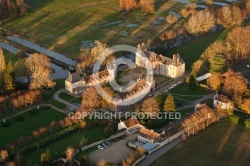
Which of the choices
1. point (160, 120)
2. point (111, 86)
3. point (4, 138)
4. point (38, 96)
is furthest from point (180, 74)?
point (4, 138)

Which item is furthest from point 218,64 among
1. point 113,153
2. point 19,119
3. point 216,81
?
point 19,119

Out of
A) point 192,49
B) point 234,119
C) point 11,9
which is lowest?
point 234,119

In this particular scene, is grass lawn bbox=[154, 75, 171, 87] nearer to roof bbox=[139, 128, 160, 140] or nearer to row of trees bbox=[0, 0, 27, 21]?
roof bbox=[139, 128, 160, 140]

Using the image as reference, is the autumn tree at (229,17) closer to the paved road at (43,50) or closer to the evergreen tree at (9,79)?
the paved road at (43,50)

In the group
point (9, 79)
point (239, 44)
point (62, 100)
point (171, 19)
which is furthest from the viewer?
point (171, 19)

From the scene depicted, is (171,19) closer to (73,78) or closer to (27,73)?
(73,78)

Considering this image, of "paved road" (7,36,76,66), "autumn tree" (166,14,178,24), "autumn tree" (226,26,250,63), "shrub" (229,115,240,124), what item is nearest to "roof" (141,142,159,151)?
"shrub" (229,115,240,124)
